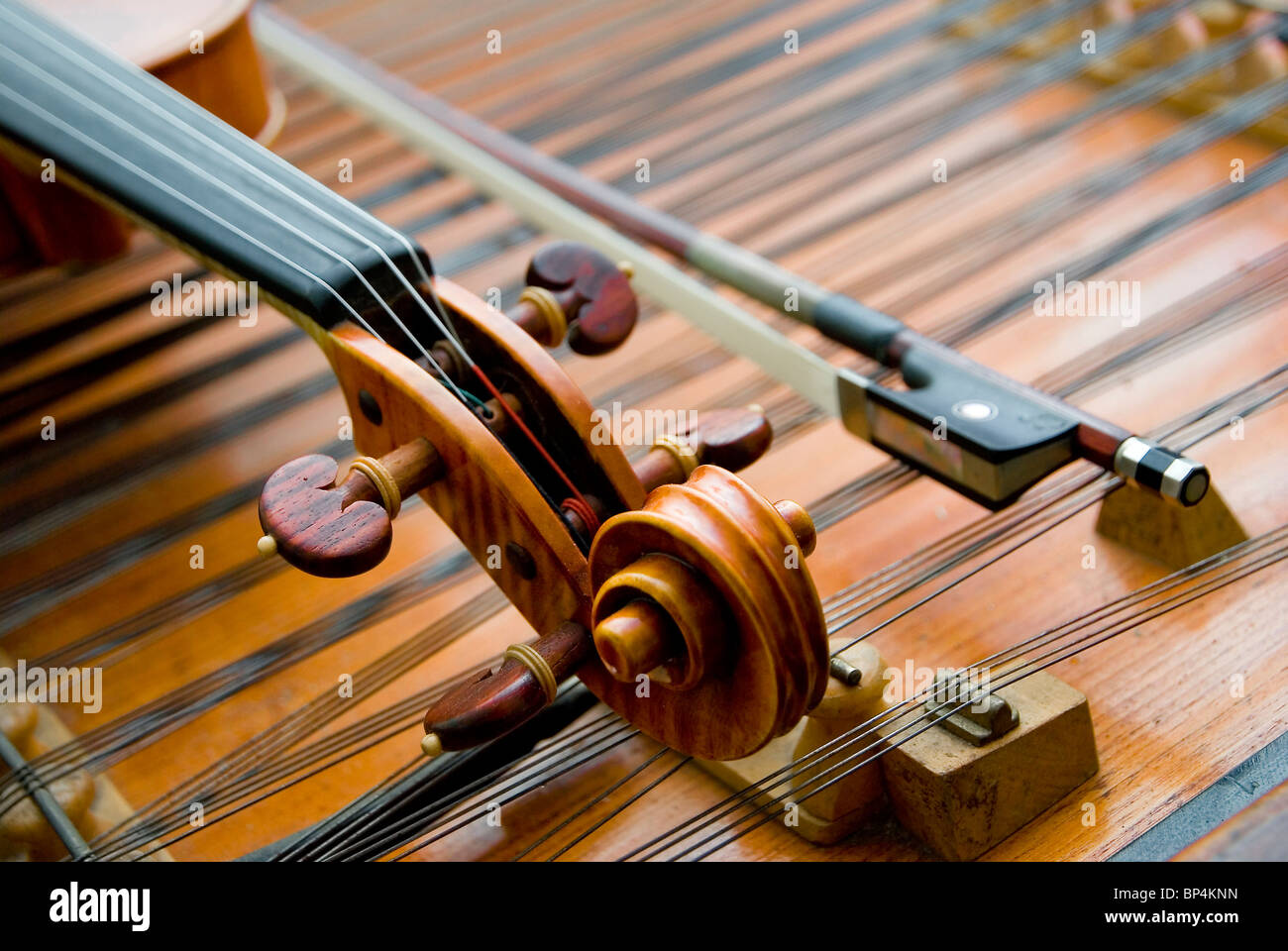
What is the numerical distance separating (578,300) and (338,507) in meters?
0.36

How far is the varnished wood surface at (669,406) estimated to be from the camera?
1.31m

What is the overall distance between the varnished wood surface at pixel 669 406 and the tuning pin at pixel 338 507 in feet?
1.23

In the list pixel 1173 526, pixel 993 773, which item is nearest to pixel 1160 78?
pixel 1173 526

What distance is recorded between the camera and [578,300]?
131cm

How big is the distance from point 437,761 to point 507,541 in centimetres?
25

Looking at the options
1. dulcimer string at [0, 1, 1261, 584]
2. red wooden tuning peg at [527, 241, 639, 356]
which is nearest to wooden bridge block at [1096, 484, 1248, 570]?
red wooden tuning peg at [527, 241, 639, 356]

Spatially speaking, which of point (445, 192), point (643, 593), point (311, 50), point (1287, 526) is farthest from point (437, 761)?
point (311, 50)

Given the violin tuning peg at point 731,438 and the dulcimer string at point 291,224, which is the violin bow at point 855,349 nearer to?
the violin tuning peg at point 731,438

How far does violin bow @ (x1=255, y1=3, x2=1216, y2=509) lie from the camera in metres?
1.37

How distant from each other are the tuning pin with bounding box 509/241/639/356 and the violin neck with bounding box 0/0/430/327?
114mm

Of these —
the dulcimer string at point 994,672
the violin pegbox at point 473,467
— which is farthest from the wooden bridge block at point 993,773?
the violin pegbox at point 473,467

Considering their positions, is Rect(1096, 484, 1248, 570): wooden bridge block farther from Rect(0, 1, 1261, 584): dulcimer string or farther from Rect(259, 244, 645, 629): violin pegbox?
Rect(0, 1, 1261, 584): dulcimer string

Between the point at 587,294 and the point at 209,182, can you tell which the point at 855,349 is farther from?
the point at 209,182

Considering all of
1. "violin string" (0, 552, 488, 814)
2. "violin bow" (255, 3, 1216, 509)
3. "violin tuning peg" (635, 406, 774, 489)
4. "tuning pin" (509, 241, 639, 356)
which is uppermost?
"tuning pin" (509, 241, 639, 356)
